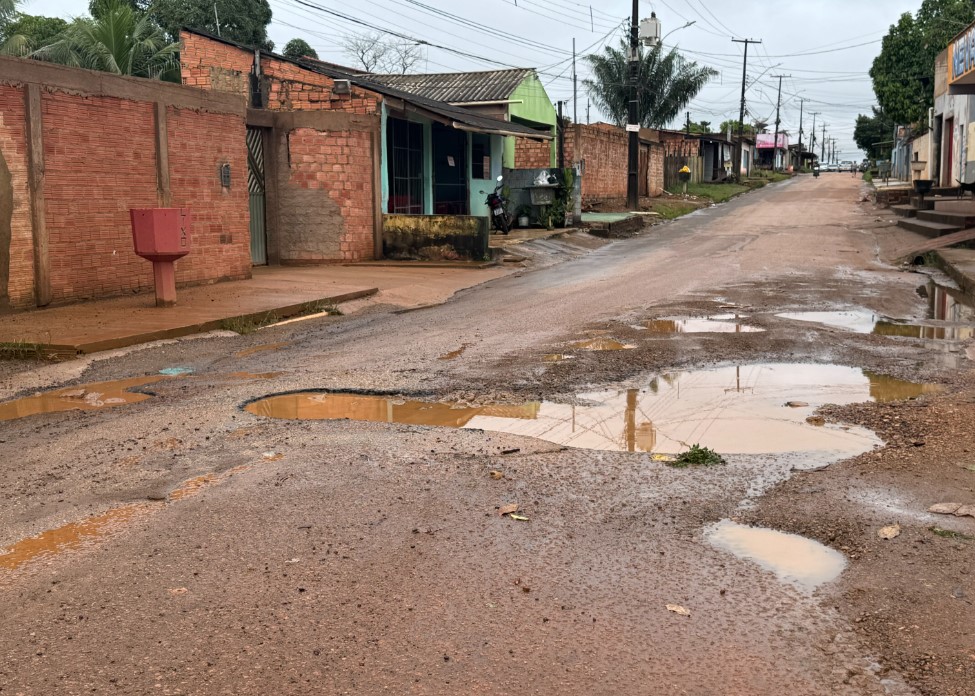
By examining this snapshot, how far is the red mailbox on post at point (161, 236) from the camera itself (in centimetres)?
1125

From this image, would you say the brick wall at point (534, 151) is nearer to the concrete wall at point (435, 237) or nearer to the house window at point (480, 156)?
the house window at point (480, 156)

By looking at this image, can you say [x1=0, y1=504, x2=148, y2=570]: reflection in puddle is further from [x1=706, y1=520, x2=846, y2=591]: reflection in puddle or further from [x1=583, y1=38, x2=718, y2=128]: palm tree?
[x1=583, y1=38, x2=718, y2=128]: palm tree

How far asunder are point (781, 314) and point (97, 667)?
9710mm

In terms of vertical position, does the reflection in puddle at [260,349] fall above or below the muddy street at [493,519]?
above

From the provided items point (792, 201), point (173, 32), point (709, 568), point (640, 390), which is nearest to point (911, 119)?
point (792, 201)

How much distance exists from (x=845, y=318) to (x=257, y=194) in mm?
11049

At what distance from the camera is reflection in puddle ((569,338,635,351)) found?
918 cm

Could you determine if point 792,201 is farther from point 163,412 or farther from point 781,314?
point 163,412

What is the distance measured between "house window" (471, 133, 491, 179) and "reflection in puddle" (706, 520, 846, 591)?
923 inches

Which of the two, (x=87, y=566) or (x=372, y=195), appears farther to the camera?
(x=372, y=195)

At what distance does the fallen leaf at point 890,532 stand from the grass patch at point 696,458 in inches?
48.9

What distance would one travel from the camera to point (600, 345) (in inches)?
369

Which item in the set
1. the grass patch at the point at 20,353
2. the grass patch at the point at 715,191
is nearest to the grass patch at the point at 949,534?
the grass patch at the point at 20,353

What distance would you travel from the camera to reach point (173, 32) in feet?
149
